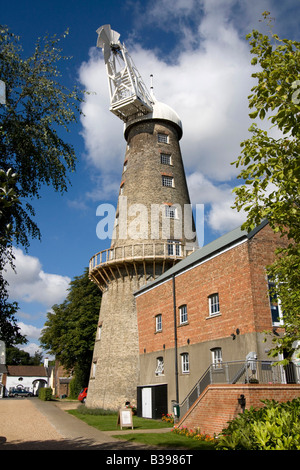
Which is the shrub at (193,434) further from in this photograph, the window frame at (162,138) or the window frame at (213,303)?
the window frame at (162,138)

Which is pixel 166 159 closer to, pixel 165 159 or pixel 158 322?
pixel 165 159

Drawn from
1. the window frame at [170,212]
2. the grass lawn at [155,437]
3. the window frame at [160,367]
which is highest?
the window frame at [170,212]

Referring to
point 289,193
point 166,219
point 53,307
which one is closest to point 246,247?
point 289,193

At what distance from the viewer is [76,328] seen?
3528 cm

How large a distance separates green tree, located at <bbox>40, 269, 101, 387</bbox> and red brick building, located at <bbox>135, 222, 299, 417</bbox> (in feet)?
33.8

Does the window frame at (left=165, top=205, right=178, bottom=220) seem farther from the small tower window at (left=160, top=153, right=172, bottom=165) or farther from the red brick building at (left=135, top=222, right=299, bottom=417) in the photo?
the red brick building at (left=135, top=222, right=299, bottom=417)

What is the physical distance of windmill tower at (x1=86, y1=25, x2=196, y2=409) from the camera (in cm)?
2708

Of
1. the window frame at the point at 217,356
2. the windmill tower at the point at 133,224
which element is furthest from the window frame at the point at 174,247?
the window frame at the point at 217,356

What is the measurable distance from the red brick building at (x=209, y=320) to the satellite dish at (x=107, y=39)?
72.6 ft

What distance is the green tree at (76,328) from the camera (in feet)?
A: 115

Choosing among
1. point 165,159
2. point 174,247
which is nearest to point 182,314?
point 174,247

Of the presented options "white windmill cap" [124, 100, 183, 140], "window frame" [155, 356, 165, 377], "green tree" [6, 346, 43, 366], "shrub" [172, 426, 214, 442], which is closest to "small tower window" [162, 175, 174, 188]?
"white windmill cap" [124, 100, 183, 140]
